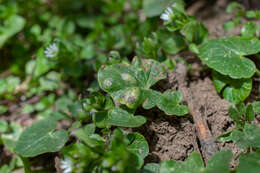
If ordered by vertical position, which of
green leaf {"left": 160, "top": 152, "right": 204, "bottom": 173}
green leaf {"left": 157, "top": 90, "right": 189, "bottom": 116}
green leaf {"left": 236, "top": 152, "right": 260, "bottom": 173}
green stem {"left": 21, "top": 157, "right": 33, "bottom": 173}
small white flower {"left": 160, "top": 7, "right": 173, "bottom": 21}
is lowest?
green stem {"left": 21, "top": 157, "right": 33, "bottom": 173}

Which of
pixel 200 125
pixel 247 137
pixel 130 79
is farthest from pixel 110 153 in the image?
pixel 247 137

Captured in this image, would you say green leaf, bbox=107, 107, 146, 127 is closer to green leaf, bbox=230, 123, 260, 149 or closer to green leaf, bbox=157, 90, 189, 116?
green leaf, bbox=157, 90, 189, 116

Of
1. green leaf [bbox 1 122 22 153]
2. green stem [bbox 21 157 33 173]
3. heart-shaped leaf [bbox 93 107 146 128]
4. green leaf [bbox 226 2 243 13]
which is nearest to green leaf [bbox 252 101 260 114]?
heart-shaped leaf [bbox 93 107 146 128]

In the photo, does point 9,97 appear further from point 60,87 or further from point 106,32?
point 106,32

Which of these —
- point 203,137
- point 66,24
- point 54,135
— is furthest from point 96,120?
point 66,24

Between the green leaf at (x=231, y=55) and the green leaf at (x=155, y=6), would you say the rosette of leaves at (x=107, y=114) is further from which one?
the green leaf at (x=155, y=6)

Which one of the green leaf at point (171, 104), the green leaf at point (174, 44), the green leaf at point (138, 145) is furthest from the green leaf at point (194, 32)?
the green leaf at point (138, 145)
